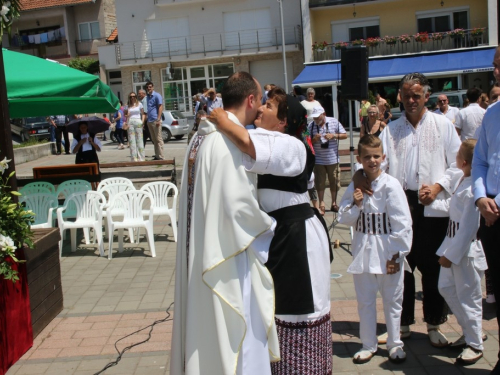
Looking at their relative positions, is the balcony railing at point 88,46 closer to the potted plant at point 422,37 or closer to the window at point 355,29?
the window at point 355,29

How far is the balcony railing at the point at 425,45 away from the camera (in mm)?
30172

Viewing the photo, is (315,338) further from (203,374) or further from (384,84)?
(384,84)

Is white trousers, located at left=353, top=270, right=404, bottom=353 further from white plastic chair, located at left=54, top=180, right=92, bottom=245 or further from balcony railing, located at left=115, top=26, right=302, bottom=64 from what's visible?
balcony railing, located at left=115, top=26, right=302, bottom=64

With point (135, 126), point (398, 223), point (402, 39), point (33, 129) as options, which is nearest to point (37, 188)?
point (135, 126)

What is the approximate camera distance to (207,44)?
118ft

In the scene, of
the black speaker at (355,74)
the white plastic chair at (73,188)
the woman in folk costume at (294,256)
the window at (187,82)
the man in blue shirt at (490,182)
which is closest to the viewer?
the woman in folk costume at (294,256)

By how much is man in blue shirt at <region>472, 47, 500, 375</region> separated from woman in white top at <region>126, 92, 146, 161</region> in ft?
38.8

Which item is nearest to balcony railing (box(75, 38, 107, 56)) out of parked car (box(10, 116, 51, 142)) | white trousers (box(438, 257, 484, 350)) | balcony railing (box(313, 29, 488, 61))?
parked car (box(10, 116, 51, 142))

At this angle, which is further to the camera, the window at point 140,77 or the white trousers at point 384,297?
the window at point 140,77

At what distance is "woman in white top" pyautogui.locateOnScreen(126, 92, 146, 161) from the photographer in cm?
1482

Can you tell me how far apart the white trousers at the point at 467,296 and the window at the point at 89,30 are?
134ft

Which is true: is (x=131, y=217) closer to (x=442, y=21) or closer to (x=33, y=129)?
(x=33, y=129)

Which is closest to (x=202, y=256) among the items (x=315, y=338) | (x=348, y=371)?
(x=315, y=338)

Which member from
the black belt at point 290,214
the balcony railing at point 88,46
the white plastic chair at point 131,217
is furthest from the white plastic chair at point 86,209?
the balcony railing at point 88,46
